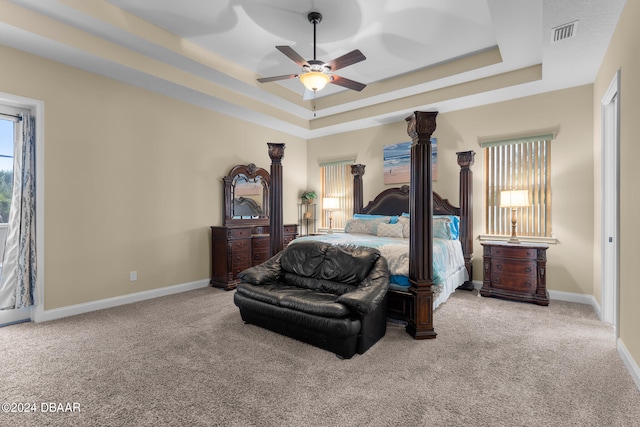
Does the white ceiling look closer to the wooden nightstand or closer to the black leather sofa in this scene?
the wooden nightstand

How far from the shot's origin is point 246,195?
5.72 meters

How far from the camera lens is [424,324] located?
302 cm

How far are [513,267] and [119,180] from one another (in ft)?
17.9

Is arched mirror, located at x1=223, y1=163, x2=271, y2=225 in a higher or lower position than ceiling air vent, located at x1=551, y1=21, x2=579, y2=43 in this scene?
lower

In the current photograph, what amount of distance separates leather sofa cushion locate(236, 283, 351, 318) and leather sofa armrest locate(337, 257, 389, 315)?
84 millimetres

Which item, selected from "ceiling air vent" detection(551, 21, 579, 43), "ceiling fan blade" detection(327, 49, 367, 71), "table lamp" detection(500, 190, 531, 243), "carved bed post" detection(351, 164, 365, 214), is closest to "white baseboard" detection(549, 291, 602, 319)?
"table lamp" detection(500, 190, 531, 243)

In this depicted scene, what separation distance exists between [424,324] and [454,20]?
333 cm

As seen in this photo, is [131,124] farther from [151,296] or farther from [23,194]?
[151,296]

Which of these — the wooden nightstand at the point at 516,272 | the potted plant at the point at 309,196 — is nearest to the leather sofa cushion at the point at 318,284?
the wooden nightstand at the point at 516,272

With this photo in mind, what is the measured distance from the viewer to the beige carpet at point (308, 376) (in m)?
1.89

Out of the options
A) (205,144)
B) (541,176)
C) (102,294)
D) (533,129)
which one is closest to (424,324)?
(541,176)

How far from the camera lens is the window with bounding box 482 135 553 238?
4.48m

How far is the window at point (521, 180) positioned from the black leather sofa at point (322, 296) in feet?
8.66

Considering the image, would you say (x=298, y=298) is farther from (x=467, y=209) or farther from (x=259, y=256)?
(x=467, y=209)
